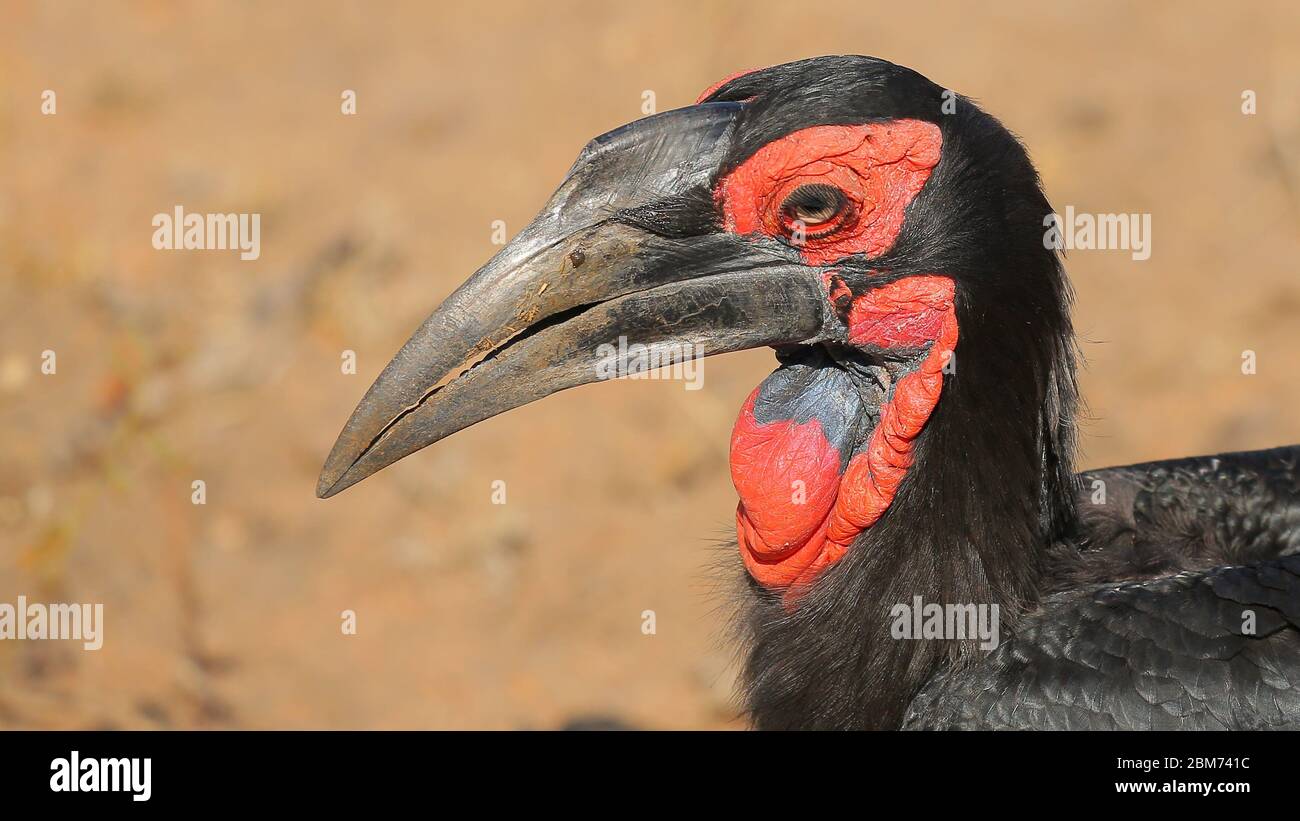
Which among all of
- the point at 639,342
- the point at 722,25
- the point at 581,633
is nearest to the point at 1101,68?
the point at 722,25

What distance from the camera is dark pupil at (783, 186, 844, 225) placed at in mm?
3148

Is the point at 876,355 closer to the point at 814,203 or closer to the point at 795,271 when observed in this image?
the point at 795,271

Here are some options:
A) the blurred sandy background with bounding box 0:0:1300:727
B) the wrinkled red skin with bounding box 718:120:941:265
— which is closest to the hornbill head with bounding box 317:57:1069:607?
the wrinkled red skin with bounding box 718:120:941:265

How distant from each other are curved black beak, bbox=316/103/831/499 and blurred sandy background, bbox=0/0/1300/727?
309 centimetres

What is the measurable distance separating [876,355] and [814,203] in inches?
15.9

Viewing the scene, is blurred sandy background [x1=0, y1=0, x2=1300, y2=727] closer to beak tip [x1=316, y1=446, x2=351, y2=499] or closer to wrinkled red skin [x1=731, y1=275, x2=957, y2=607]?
wrinkled red skin [x1=731, y1=275, x2=957, y2=607]

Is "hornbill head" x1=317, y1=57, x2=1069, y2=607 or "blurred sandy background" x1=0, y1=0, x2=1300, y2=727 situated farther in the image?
"blurred sandy background" x1=0, y1=0, x2=1300, y2=727

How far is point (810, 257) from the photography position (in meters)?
3.25

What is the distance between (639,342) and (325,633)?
148 inches

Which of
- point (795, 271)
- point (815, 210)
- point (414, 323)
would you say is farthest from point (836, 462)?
point (414, 323)

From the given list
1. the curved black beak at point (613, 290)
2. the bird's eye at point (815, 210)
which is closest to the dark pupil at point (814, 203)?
the bird's eye at point (815, 210)

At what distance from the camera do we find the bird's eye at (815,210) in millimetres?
3150

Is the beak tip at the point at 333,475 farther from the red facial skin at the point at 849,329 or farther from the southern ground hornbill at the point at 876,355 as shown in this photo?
the red facial skin at the point at 849,329

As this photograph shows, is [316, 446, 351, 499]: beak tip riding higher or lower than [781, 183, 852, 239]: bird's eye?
lower
